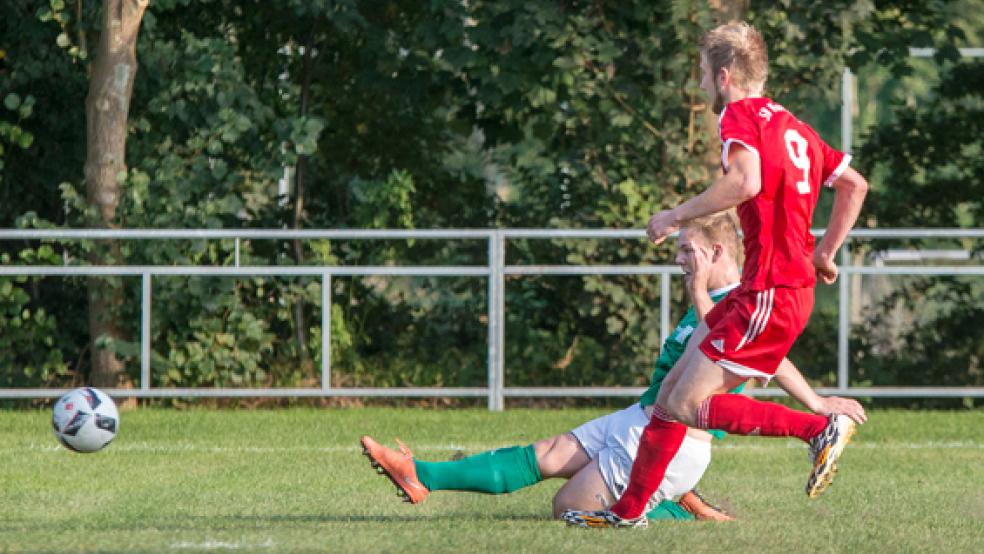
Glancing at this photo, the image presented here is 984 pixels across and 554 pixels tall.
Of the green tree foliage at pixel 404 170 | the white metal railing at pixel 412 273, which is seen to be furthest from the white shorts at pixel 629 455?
the green tree foliage at pixel 404 170

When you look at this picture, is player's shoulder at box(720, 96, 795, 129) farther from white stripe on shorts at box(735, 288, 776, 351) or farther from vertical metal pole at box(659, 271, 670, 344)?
vertical metal pole at box(659, 271, 670, 344)

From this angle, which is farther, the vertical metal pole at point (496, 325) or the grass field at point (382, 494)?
the vertical metal pole at point (496, 325)

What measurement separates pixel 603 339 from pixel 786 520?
639cm

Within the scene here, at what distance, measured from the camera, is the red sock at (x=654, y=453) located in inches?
250

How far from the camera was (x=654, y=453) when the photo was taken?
20.9 feet

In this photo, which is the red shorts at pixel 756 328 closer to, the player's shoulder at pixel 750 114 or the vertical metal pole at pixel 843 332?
the player's shoulder at pixel 750 114

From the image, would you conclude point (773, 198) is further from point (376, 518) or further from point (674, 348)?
point (376, 518)

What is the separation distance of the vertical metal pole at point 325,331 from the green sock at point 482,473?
5.40 metres

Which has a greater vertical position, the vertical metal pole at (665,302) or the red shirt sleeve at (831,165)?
the red shirt sleeve at (831,165)

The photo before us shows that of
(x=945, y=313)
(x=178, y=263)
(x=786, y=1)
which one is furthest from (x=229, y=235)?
(x=945, y=313)

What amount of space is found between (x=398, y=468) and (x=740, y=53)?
1.95 metres

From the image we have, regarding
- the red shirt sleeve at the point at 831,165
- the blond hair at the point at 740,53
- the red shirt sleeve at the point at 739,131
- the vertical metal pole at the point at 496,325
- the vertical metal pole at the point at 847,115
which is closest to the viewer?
the red shirt sleeve at the point at 739,131

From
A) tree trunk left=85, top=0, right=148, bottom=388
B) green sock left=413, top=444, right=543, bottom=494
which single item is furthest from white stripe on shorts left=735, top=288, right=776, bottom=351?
tree trunk left=85, top=0, right=148, bottom=388

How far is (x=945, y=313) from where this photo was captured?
14102 millimetres
